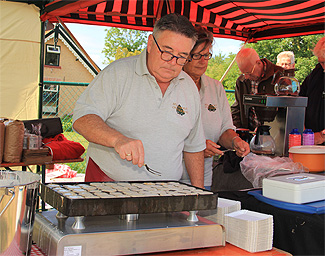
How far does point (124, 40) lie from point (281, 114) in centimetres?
1553

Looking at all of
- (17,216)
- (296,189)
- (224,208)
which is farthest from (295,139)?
(17,216)

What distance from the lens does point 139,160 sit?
4.42 feet

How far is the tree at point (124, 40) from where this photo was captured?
56.5ft

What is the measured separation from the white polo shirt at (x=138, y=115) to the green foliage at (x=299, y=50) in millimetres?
14583

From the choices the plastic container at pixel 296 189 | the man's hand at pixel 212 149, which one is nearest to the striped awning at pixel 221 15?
the man's hand at pixel 212 149

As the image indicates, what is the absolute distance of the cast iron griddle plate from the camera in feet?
3.61

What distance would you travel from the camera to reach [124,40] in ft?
57.8

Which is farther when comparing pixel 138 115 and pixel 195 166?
pixel 195 166

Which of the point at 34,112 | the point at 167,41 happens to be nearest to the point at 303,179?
the point at 167,41

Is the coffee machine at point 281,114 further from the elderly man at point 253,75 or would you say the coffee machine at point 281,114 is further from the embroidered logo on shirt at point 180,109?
the elderly man at point 253,75

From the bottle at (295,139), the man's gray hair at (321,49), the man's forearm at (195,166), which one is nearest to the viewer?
the man's forearm at (195,166)

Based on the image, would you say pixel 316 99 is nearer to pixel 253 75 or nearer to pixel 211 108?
pixel 253 75

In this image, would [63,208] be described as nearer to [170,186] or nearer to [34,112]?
[170,186]

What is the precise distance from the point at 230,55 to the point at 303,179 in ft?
61.6
